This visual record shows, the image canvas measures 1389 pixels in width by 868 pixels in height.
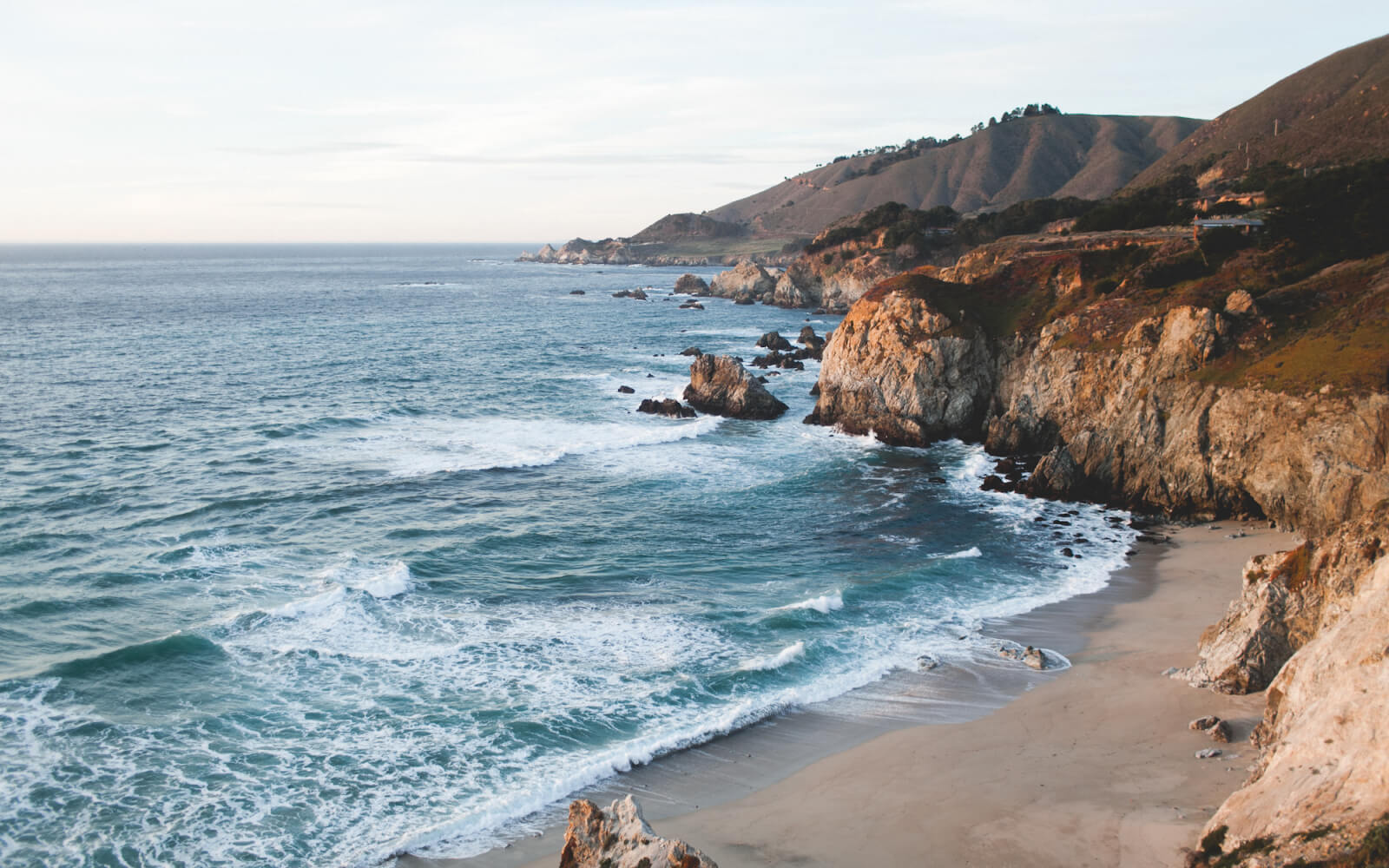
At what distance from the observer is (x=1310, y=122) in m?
94.9

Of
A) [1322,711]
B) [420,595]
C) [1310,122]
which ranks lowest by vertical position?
[420,595]

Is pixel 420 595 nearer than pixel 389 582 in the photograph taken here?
Yes

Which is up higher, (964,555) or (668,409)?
(668,409)

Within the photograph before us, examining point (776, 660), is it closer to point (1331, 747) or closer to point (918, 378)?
point (1331, 747)

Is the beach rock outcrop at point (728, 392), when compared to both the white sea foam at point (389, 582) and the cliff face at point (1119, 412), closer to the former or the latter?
the cliff face at point (1119, 412)

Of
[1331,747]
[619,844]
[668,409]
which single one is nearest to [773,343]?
[668,409]

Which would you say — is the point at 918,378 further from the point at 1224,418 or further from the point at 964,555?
the point at 964,555

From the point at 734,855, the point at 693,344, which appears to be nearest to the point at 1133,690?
the point at 734,855

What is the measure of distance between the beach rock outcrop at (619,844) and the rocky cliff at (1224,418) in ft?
26.1

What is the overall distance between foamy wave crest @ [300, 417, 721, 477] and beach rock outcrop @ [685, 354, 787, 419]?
1435mm

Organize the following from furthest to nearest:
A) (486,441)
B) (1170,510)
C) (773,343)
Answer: (773,343) → (486,441) → (1170,510)

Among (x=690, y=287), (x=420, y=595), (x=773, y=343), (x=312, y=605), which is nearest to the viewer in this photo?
(x=312, y=605)

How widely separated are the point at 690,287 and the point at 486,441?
106731mm

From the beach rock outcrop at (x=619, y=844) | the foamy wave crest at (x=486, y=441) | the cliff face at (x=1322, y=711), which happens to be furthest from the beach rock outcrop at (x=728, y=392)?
the beach rock outcrop at (x=619, y=844)
